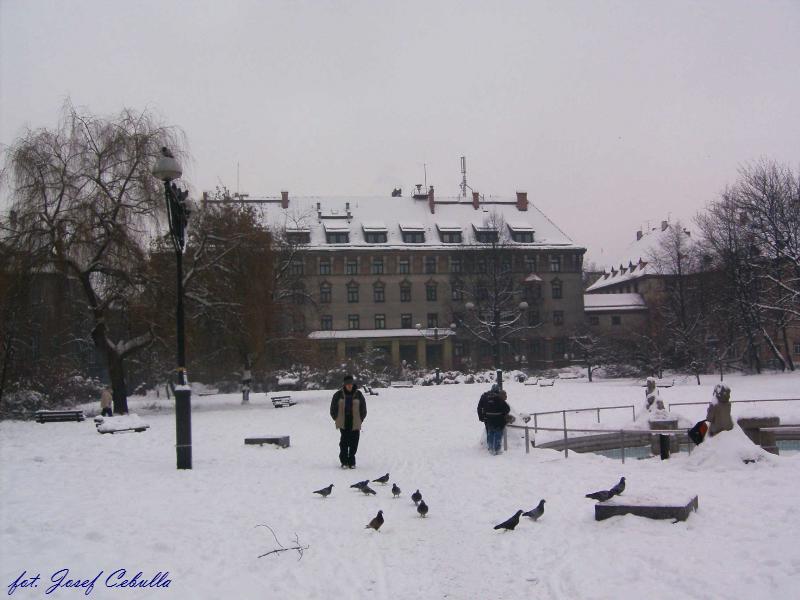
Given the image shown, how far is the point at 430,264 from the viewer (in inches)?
3059

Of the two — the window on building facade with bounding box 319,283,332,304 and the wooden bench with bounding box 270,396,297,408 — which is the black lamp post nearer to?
the wooden bench with bounding box 270,396,297,408

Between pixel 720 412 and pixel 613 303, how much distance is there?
237ft

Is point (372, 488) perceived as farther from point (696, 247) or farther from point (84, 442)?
point (696, 247)

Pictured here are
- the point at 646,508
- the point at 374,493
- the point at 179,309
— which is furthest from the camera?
the point at 179,309

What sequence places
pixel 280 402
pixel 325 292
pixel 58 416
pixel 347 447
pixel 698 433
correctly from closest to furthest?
pixel 698 433, pixel 347 447, pixel 58 416, pixel 280 402, pixel 325 292

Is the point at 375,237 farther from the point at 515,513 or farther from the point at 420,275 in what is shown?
the point at 515,513

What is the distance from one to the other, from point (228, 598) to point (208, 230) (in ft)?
92.1

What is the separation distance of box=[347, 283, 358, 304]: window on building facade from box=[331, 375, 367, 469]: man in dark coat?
6077 centimetres

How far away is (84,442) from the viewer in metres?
19.6

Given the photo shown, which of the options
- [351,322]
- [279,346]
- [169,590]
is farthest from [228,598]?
[351,322]

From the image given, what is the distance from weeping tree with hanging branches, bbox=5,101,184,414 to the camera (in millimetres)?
28219

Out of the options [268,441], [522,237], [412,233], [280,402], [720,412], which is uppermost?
[412,233]

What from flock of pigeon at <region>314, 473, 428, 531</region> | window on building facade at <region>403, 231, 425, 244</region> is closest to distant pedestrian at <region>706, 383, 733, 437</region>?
flock of pigeon at <region>314, 473, 428, 531</region>

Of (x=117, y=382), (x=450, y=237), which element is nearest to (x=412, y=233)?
(x=450, y=237)
